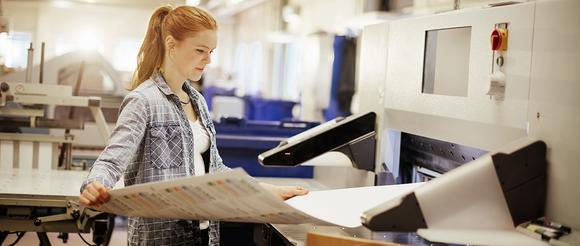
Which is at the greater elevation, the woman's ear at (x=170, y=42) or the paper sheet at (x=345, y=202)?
the woman's ear at (x=170, y=42)

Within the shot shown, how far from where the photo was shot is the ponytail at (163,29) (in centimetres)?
239

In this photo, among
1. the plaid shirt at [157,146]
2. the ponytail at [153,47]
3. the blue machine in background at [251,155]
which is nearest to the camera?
the plaid shirt at [157,146]

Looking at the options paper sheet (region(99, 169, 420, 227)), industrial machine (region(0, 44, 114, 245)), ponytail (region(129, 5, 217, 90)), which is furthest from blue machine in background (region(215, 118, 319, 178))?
paper sheet (region(99, 169, 420, 227))

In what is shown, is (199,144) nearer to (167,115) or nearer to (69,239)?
(167,115)

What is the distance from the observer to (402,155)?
2.84 metres

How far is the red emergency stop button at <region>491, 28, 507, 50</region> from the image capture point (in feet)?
6.65

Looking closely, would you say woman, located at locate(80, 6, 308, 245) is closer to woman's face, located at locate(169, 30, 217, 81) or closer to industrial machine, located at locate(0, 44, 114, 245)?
woman's face, located at locate(169, 30, 217, 81)

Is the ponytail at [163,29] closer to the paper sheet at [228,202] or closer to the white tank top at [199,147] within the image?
the white tank top at [199,147]

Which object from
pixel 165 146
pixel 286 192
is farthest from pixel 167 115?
pixel 286 192

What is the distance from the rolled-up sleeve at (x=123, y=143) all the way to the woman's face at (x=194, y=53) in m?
0.16

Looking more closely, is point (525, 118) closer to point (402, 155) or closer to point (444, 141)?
point (444, 141)

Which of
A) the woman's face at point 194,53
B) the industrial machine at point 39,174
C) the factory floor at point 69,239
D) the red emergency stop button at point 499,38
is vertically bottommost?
the factory floor at point 69,239

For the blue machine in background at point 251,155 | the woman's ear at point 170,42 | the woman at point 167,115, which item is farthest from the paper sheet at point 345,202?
Answer: the blue machine in background at point 251,155

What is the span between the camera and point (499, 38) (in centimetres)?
203
